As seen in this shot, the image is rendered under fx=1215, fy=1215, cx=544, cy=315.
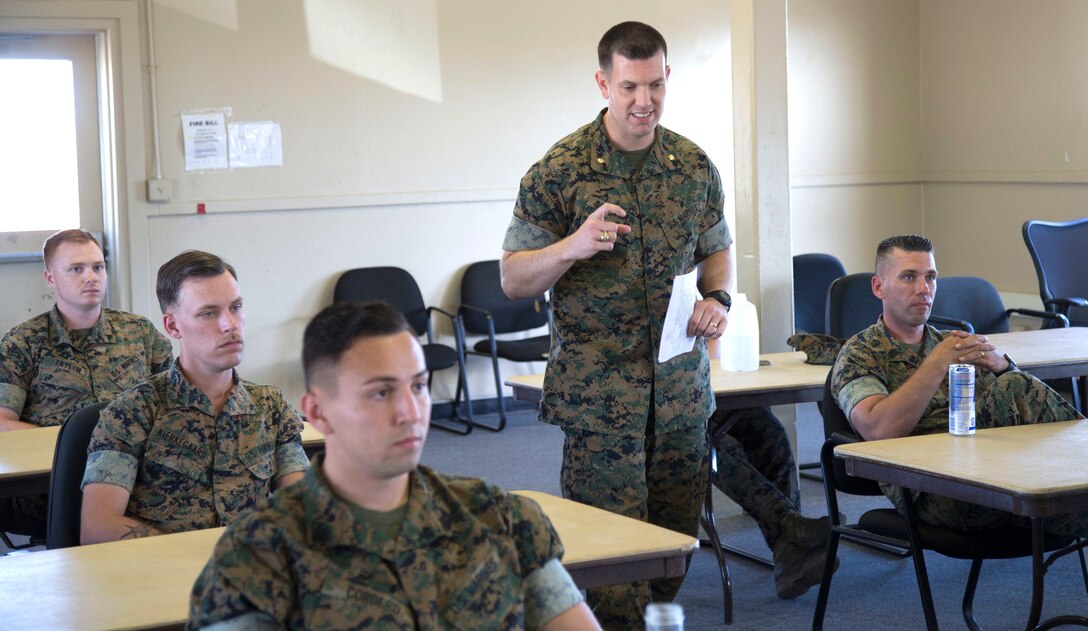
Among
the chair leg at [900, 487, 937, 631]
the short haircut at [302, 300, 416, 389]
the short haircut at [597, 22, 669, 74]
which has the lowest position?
the chair leg at [900, 487, 937, 631]

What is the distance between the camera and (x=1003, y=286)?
25.1ft

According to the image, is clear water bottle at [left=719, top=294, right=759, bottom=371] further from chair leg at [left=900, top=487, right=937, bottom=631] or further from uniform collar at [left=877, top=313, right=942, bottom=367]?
chair leg at [left=900, top=487, right=937, bottom=631]

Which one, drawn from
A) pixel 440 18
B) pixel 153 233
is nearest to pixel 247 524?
pixel 153 233

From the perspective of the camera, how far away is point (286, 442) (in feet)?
8.99

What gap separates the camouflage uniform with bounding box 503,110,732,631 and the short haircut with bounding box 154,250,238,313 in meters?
0.73

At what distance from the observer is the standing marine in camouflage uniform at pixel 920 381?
3.23 metres

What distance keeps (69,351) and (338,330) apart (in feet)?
9.04

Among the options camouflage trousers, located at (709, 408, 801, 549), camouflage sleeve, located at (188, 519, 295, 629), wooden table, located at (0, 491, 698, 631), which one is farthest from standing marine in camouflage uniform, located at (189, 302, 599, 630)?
camouflage trousers, located at (709, 408, 801, 549)

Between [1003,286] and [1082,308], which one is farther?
[1003,286]

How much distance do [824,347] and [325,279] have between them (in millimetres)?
3205

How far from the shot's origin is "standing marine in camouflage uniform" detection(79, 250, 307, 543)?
2547mm

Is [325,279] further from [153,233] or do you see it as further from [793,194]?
[793,194]

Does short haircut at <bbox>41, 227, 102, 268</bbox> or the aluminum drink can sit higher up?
short haircut at <bbox>41, 227, 102, 268</bbox>

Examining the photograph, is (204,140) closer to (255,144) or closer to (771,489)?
(255,144)
